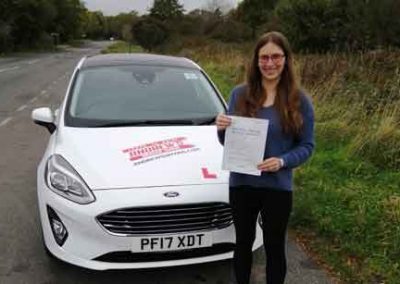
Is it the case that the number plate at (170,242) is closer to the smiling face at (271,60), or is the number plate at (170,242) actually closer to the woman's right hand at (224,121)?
the woman's right hand at (224,121)

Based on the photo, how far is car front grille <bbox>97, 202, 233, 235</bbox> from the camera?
12.6ft

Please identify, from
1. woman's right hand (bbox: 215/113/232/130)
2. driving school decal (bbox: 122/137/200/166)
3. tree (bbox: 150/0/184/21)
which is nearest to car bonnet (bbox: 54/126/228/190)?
driving school decal (bbox: 122/137/200/166)

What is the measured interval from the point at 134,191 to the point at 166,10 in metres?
63.5

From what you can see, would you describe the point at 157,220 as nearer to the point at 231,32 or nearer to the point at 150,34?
the point at 150,34

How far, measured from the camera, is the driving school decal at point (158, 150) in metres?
4.36

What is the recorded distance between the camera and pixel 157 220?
12.7 feet

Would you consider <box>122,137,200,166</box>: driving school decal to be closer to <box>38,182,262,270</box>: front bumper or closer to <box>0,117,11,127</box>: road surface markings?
<box>38,182,262,270</box>: front bumper

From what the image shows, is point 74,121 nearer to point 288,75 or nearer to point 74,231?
point 74,231

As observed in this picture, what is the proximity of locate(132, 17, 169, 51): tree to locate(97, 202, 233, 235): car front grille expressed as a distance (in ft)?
164

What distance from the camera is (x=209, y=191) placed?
400 cm

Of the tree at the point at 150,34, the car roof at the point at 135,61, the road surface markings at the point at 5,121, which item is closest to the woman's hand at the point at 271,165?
the car roof at the point at 135,61

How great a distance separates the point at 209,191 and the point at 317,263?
1195 mm

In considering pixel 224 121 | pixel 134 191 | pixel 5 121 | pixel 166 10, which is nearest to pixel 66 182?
pixel 134 191

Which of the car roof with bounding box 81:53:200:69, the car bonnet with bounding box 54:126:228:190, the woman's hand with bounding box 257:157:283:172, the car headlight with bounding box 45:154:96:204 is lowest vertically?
the car headlight with bounding box 45:154:96:204
